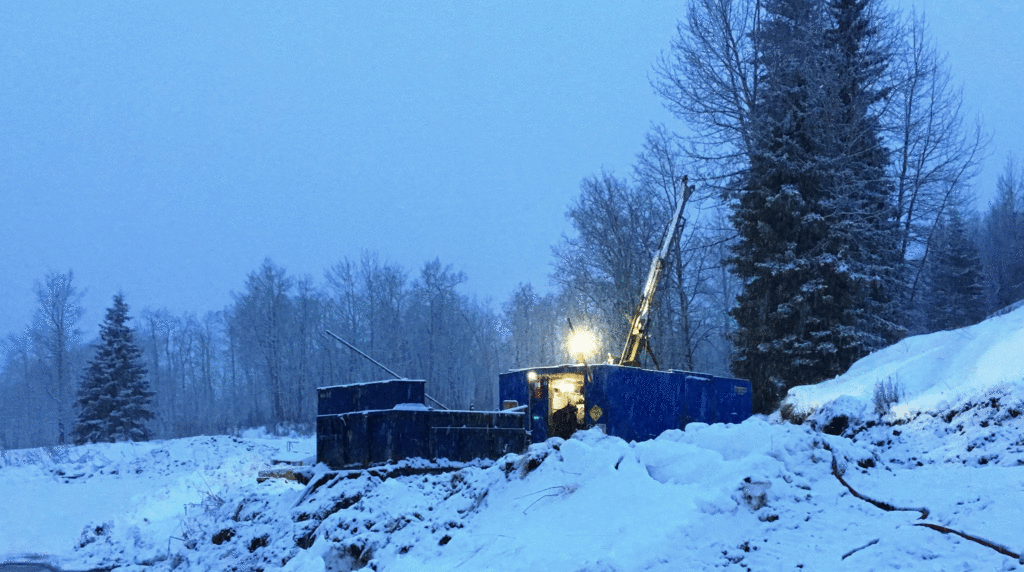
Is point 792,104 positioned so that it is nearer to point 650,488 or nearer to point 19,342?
point 650,488

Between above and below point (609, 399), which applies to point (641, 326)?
above

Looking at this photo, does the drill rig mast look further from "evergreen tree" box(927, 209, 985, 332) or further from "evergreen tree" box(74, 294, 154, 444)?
"evergreen tree" box(74, 294, 154, 444)

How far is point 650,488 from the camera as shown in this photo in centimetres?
648

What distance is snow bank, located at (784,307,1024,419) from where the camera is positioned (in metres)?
8.41

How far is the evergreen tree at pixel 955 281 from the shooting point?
125 feet

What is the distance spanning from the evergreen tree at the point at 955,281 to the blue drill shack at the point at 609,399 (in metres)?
24.6

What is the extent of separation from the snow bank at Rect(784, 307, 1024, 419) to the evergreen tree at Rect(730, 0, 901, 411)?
9.90 meters

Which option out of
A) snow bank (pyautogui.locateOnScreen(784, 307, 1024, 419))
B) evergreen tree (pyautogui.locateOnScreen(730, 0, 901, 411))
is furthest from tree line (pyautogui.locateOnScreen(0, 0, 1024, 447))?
snow bank (pyautogui.locateOnScreen(784, 307, 1024, 419))

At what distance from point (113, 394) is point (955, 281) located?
42.3 meters

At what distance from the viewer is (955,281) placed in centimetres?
3928

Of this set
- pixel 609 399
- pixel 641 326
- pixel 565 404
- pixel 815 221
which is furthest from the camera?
pixel 815 221

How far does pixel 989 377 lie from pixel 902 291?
813 inches

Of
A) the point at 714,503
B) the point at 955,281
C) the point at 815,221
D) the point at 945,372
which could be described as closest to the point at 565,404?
the point at 945,372

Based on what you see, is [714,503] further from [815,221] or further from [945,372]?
[815,221]
